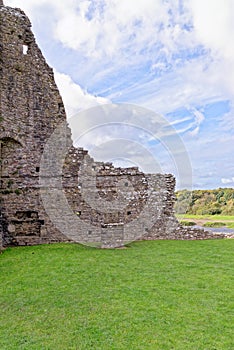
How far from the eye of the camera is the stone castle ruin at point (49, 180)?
39.8 feet

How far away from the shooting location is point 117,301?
5.53 m

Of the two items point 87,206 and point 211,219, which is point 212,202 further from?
point 87,206

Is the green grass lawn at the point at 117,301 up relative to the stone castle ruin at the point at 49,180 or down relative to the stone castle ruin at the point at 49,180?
down

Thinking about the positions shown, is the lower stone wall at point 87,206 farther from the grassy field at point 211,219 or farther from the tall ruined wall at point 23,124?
the grassy field at point 211,219

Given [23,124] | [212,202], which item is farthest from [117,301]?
[212,202]

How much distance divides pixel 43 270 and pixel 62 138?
21.0ft

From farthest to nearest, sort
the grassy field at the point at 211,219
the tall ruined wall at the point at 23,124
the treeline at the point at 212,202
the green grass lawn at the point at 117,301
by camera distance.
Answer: the treeline at the point at 212,202 < the grassy field at the point at 211,219 < the tall ruined wall at the point at 23,124 < the green grass lawn at the point at 117,301

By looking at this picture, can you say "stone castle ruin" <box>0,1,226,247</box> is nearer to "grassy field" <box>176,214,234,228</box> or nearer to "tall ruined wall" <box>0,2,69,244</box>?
"tall ruined wall" <box>0,2,69,244</box>

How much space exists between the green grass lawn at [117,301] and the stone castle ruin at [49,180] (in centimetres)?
289

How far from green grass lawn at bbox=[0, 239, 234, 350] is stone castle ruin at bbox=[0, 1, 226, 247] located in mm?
2895

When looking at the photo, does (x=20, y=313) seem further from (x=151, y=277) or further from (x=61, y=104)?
(x=61, y=104)

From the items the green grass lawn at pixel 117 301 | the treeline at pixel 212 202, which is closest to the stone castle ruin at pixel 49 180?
the green grass lawn at pixel 117 301

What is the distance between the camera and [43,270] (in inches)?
305

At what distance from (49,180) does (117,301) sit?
24.6ft
